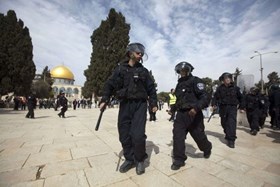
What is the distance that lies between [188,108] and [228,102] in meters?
2.14

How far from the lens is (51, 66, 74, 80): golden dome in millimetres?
81800

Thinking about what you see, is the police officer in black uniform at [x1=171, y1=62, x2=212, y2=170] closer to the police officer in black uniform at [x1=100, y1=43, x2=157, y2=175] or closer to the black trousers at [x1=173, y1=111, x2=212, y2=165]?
the black trousers at [x1=173, y1=111, x2=212, y2=165]

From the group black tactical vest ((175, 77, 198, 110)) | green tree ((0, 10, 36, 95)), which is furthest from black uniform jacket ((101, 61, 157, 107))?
green tree ((0, 10, 36, 95))

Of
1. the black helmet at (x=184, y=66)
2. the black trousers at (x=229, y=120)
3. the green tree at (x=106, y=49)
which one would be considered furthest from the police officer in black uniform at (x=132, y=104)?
the green tree at (x=106, y=49)

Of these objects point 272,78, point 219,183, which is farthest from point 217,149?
point 272,78

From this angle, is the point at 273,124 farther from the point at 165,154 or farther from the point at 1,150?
the point at 1,150

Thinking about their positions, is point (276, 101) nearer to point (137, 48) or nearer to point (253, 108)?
point (253, 108)

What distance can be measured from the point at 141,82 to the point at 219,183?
191 cm

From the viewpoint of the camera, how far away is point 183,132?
10.7 feet

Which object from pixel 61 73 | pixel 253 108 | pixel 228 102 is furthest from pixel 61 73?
pixel 228 102

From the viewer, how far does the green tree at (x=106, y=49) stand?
34.2m

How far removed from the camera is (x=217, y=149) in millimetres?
4324

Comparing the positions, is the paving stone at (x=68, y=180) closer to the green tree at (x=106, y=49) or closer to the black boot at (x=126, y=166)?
the black boot at (x=126, y=166)

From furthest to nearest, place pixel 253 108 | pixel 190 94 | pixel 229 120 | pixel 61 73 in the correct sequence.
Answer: pixel 61 73 → pixel 253 108 → pixel 229 120 → pixel 190 94
